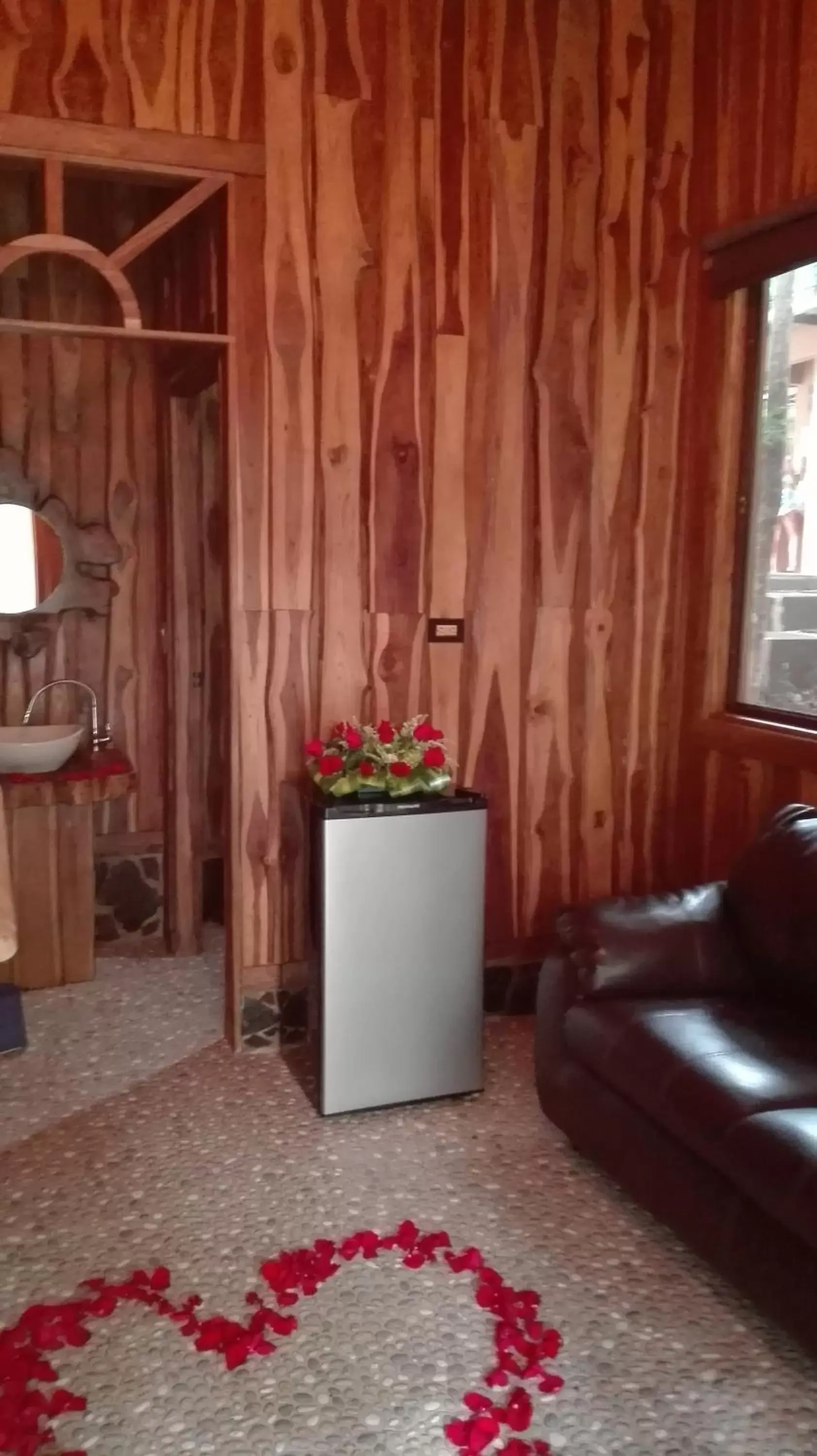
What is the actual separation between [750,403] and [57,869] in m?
2.78

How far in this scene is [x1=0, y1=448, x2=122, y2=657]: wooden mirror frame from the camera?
4082 millimetres

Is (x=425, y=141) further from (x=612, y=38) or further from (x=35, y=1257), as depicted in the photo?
(x=35, y=1257)

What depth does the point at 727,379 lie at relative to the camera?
11.5ft

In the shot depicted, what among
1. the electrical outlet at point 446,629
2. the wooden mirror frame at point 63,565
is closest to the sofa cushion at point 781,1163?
the electrical outlet at point 446,629

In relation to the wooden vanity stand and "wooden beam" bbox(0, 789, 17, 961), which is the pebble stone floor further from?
the wooden vanity stand

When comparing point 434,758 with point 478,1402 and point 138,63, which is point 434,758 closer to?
point 478,1402

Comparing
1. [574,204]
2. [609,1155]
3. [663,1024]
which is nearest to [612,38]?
[574,204]

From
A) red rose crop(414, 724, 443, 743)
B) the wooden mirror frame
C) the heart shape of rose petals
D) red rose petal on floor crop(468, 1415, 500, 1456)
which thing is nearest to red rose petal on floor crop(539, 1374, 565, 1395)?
the heart shape of rose petals

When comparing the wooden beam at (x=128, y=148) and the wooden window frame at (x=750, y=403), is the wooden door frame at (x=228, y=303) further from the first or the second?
the wooden window frame at (x=750, y=403)

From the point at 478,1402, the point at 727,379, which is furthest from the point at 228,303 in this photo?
the point at 478,1402

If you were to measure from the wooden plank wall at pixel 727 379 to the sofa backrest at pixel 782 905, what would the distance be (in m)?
0.44

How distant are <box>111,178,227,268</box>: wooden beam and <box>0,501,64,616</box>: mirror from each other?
1.36 meters

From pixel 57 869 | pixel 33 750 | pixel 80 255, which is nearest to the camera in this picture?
pixel 80 255

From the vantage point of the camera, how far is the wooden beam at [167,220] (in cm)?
293
